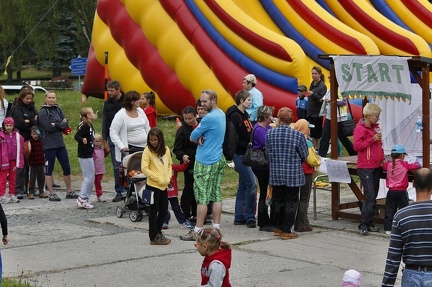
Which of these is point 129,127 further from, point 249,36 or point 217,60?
point 217,60

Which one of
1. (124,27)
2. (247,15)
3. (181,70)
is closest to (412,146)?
(247,15)

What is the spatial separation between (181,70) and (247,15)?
6.68ft

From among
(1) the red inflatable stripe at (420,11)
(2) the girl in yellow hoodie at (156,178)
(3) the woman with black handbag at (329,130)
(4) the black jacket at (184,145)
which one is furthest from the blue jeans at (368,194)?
(1) the red inflatable stripe at (420,11)

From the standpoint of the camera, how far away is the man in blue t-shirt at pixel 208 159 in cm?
1105

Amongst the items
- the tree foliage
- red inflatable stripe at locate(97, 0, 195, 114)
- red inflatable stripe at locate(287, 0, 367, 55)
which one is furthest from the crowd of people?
the tree foliage

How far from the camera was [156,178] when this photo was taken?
35.0ft

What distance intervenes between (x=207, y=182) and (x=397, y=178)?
2.15 m

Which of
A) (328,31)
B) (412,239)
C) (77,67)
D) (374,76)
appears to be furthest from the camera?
(77,67)

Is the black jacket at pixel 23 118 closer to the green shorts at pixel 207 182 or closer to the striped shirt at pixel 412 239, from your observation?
the green shorts at pixel 207 182

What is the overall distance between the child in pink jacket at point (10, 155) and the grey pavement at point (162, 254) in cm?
100

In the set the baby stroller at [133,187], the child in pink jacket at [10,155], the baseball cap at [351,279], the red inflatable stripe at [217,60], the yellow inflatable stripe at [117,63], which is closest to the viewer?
the baseball cap at [351,279]

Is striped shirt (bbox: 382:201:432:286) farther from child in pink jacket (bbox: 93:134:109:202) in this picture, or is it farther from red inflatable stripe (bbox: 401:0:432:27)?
red inflatable stripe (bbox: 401:0:432:27)

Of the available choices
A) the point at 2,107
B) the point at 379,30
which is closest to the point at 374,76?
the point at 2,107

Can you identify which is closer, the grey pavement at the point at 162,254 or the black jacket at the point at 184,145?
the grey pavement at the point at 162,254
